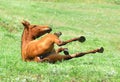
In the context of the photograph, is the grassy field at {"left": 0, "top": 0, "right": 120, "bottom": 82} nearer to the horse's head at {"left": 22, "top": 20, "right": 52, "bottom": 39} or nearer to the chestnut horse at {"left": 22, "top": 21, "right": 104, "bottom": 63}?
the chestnut horse at {"left": 22, "top": 21, "right": 104, "bottom": 63}

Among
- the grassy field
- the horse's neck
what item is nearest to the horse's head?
the horse's neck

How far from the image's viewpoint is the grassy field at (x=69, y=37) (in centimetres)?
1025

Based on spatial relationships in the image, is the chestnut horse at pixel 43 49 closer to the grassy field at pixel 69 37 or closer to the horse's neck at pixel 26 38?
the horse's neck at pixel 26 38

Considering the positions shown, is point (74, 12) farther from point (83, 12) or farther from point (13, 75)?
point (13, 75)

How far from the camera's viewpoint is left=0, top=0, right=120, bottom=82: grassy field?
1025 centimetres

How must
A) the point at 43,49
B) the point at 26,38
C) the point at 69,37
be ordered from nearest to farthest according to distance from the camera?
the point at 43,49, the point at 26,38, the point at 69,37

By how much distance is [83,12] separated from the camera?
46.3m

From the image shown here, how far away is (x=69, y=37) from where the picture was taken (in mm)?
26828

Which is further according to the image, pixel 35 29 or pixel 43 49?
pixel 35 29

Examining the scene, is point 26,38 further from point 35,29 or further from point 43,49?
point 43,49

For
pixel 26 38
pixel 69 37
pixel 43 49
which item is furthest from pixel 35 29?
pixel 69 37

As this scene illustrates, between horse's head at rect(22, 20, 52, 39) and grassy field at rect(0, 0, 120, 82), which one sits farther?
horse's head at rect(22, 20, 52, 39)

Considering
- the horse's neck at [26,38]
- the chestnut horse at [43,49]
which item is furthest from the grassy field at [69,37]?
the horse's neck at [26,38]

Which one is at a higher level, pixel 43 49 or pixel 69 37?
pixel 43 49
